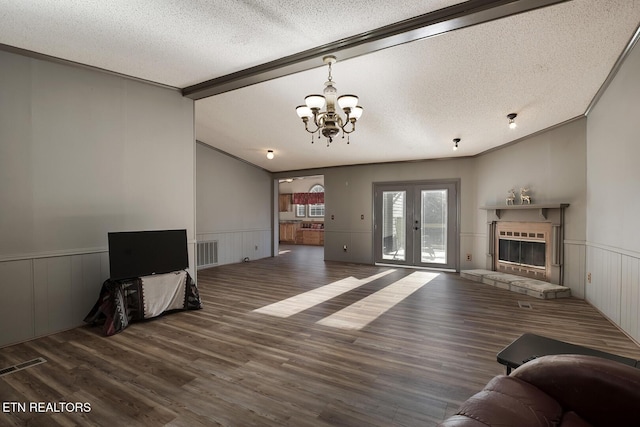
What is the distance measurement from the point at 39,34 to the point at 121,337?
2.91 m

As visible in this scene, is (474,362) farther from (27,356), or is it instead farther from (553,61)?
(27,356)

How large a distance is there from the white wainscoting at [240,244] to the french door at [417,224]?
3204 millimetres

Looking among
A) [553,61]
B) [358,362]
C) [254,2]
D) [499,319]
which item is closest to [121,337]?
[358,362]

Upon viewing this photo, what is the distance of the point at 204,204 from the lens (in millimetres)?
7062

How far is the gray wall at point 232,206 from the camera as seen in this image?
7.07m

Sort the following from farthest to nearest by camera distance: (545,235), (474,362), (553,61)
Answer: (545,235), (553,61), (474,362)

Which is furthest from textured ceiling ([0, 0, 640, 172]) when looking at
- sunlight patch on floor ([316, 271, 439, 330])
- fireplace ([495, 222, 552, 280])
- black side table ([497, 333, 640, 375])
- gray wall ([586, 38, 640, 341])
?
sunlight patch on floor ([316, 271, 439, 330])

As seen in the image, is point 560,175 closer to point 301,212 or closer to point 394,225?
point 394,225

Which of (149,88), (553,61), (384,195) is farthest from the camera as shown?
(384,195)

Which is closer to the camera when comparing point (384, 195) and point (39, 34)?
point (39, 34)

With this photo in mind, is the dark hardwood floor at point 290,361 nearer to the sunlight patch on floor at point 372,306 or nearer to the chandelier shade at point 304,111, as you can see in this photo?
the sunlight patch on floor at point 372,306

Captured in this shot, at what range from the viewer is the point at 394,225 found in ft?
24.5

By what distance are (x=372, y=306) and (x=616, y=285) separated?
9.04 feet

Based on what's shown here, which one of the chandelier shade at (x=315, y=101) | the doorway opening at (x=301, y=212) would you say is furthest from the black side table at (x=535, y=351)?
the doorway opening at (x=301, y=212)
